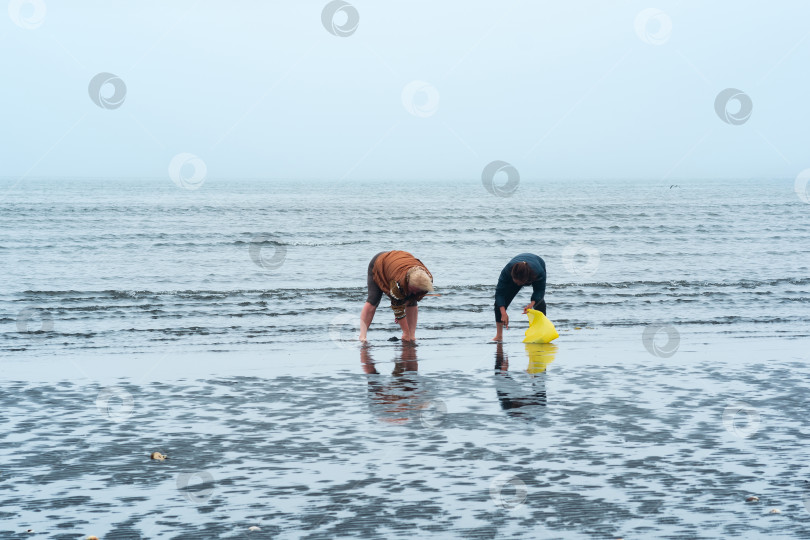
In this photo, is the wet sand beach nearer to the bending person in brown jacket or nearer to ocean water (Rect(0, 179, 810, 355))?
the bending person in brown jacket

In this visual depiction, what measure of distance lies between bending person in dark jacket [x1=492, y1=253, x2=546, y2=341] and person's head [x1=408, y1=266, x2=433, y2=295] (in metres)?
1.01

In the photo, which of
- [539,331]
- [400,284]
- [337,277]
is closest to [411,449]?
[400,284]

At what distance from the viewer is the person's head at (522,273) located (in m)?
11.7

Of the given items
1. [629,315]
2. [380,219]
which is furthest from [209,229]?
[629,315]

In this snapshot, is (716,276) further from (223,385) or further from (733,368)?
(223,385)

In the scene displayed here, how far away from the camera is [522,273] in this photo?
11742 mm

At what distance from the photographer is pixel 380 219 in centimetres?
5400

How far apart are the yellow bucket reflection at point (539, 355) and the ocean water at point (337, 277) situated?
1574 millimetres

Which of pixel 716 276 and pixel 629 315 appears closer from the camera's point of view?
pixel 629 315

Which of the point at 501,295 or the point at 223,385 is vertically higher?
the point at 501,295

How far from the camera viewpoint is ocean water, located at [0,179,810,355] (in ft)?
50.3

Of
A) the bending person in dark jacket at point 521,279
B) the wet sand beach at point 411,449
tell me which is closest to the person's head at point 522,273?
the bending person in dark jacket at point 521,279

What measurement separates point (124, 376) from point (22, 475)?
4.44 meters

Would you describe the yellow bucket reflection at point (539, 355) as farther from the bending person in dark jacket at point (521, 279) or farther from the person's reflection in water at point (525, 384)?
the bending person in dark jacket at point (521, 279)
